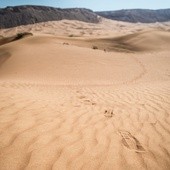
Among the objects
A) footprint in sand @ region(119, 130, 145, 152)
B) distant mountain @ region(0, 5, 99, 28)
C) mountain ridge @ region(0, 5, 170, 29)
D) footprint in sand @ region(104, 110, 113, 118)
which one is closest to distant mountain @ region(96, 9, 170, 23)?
mountain ridge @ region(0, 5, 170, 29)

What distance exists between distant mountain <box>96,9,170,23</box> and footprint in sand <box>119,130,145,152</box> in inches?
2888

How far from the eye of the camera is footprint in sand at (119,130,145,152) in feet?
9.23

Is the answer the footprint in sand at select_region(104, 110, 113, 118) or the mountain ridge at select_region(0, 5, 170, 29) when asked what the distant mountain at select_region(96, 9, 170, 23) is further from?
the footprint in sand at select_region(104, 110, 113, 118)

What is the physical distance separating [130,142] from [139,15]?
80.1 meters

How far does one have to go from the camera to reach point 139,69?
11.5 metres

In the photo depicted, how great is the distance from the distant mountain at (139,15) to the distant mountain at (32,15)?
1745 cm

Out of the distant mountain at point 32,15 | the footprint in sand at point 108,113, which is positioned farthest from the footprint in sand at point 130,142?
the distant mountain at point 32,15

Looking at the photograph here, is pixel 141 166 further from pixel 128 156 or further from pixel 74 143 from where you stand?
pixel 74 143

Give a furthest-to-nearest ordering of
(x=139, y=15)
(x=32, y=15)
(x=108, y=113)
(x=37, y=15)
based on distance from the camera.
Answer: (x=139, y=15) → (x=37, y=15) → (x=32, y=15) → (x=108, y=113)

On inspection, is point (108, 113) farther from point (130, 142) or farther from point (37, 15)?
point (37, 15)

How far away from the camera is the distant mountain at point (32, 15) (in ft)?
167

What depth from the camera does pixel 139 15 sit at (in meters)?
76.2

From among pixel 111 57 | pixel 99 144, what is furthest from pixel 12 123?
pixel 111 57

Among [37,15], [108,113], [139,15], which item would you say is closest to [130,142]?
[108,113]
